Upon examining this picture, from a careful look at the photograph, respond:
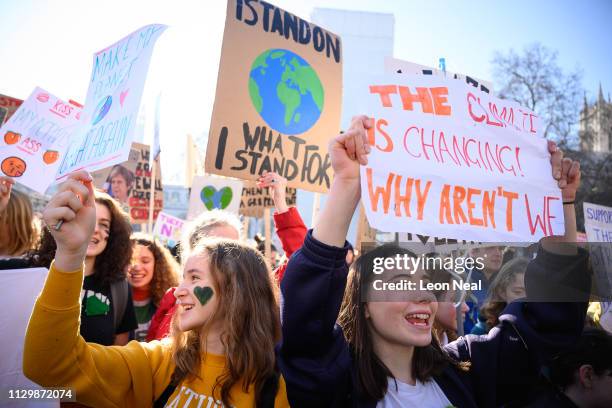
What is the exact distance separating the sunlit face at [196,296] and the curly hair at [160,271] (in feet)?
5.48

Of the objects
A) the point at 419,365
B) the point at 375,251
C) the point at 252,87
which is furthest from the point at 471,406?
the point at 252,87

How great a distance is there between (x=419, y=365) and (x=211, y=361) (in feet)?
2.62

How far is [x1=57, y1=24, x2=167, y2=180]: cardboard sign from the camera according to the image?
230cm

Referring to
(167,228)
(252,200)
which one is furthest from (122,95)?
(167,228)

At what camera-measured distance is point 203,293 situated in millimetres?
→ 2014

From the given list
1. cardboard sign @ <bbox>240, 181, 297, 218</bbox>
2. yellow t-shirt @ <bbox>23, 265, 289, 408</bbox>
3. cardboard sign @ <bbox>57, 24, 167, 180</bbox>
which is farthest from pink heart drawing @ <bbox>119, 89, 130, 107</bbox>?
cardboard sign @ <bbox>240, 181, 297, 218</bbox>

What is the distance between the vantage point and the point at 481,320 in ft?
10.1

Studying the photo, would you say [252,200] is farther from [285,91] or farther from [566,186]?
[566,186]

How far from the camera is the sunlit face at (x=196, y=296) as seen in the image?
1.96 meters

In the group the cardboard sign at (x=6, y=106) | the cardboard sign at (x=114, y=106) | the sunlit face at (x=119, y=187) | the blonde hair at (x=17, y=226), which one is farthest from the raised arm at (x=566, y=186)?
the sunlit face at (x=119, y=187)

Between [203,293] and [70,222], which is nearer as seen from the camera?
[70,222]

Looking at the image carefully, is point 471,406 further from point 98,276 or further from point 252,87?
point 252,87

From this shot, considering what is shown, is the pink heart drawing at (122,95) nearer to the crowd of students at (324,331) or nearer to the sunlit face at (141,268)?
the crowd of students at (324,331)

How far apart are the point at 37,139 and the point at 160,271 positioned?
1261 mm
